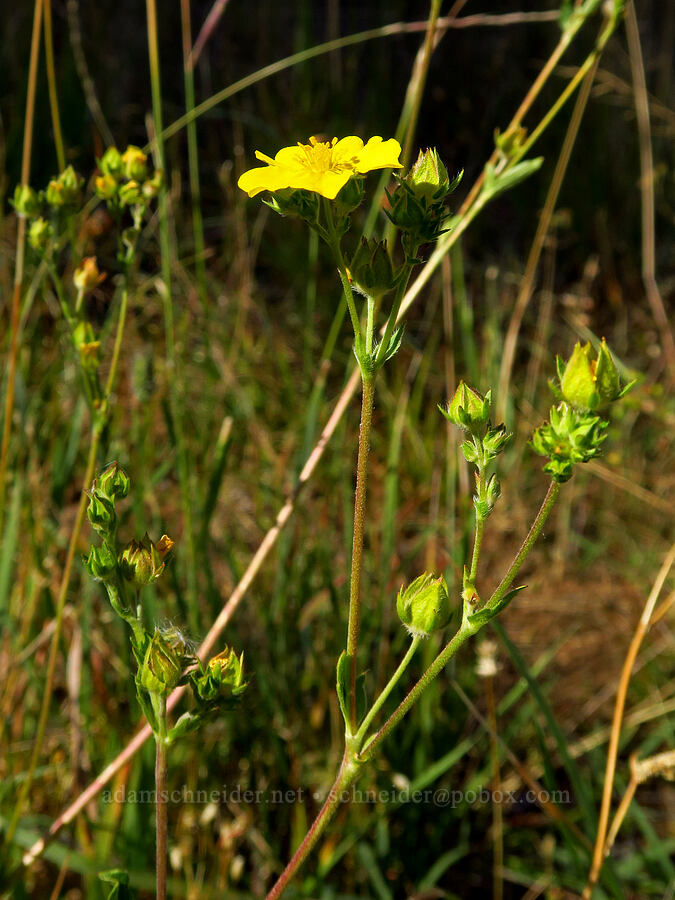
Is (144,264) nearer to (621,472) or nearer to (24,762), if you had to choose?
(621,472)

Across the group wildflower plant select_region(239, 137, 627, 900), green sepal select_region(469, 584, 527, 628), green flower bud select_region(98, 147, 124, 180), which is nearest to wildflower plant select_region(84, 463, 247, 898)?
wildflower plant select_region(239, 137, 627, 900)

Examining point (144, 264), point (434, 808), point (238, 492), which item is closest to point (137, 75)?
point (144, 264)

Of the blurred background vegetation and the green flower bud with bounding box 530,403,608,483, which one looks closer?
the green flower bud with bounding box 530,403,608,483

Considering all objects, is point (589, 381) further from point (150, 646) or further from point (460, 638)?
point (150, 646)

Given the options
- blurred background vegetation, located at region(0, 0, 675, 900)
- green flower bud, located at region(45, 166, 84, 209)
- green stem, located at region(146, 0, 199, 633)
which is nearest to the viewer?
green flower bud, located at region(45, 166, 84, 209)

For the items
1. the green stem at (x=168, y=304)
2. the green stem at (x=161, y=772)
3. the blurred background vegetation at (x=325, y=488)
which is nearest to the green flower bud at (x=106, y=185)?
the green stem at (x=168, y=304)

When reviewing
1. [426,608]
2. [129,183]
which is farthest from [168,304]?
[426,608]

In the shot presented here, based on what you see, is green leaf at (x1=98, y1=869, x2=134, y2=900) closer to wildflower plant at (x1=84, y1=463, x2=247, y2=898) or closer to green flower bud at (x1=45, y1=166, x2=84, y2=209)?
wildflower plant at (x1=84, y1=463, x2=247, y2=898)
